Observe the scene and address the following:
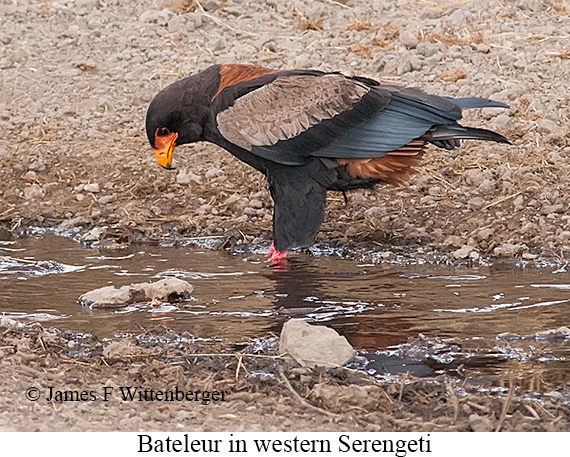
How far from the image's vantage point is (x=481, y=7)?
10.5 meters

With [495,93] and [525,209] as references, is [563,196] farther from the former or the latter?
[495,93]

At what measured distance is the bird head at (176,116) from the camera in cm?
648

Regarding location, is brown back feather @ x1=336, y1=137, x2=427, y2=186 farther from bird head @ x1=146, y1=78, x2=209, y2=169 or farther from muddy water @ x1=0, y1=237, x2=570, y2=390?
bird head @ x1=146, y1=78, x2=209, y2=169

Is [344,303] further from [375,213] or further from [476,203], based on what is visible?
[476,203]

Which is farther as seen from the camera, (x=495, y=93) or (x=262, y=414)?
(x=495, y=93)

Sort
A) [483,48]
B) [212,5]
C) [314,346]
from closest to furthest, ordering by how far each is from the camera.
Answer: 1. [314,346]
2. [483,48]
3. [212,5]

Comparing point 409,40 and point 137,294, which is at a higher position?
point 409,40

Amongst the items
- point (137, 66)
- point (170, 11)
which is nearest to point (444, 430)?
point (137, 66)

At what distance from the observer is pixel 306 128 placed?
6.40m

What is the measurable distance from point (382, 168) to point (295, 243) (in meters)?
0.72

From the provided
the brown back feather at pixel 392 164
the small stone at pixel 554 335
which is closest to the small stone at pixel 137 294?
the brown back feather at pixel 392 164

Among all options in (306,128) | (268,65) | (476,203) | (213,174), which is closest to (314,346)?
(306,128)

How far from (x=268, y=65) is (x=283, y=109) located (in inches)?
131

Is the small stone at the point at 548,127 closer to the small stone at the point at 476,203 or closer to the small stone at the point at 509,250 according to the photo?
the small stone at the point at 476,203
